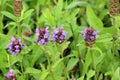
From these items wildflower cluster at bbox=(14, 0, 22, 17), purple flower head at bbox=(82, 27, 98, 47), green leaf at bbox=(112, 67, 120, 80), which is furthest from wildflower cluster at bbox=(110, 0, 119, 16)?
wildflower cluster at bbox=(14, 0, 22, 17)

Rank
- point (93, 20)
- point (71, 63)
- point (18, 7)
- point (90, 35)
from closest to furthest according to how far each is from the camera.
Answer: point (90, 35) < point (18, 7) < point (71, 63) < point (93, 20)

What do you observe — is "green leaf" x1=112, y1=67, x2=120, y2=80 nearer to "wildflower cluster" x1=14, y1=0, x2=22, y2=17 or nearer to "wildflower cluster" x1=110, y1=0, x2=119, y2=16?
"wildflower cluster" x1=110, y1=0, x2=119, y2=16

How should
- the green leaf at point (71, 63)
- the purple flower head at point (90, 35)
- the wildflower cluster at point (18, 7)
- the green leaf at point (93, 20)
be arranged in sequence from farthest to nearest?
the green leaf at point (93, 20), the green leaf at point (71, 63), the wildflower cluster at point (18, 7), the purple flower head at point (90, 35)

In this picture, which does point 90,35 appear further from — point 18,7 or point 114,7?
point 18,7

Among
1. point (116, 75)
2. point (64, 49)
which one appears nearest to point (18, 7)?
point (64, 49)

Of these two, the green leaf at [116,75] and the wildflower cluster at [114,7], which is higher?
the wildflower cluster at [114,7]

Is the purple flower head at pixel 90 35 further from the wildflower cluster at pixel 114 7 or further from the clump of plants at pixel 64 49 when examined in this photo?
the wildflower cluster at pixel 114 7

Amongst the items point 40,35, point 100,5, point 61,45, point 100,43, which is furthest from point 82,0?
point 40,35

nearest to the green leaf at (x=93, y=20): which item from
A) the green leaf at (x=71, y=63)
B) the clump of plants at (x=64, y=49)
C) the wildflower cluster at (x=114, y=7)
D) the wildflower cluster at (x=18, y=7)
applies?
the clump of plants at (x=64, y=49)

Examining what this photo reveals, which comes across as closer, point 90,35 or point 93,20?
point 90,35

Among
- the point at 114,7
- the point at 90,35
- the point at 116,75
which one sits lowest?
the point at 116,75

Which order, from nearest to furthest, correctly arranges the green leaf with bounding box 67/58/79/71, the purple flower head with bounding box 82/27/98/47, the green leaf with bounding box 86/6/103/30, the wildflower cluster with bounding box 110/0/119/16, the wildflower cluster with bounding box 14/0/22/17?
1. the purple flower head with bounding box 82/27/98/47
2. the wildflower cluster with bounding box 110/0/119/16
3. the wildflower cluster with bounding box 14/0/22/17
4. the green leaf with bounding box 67/58/79/71
5. the green leaf with bounding box 86/6/103/30

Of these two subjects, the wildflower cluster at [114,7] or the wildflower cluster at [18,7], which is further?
the wildflower cluster at [18,7]
